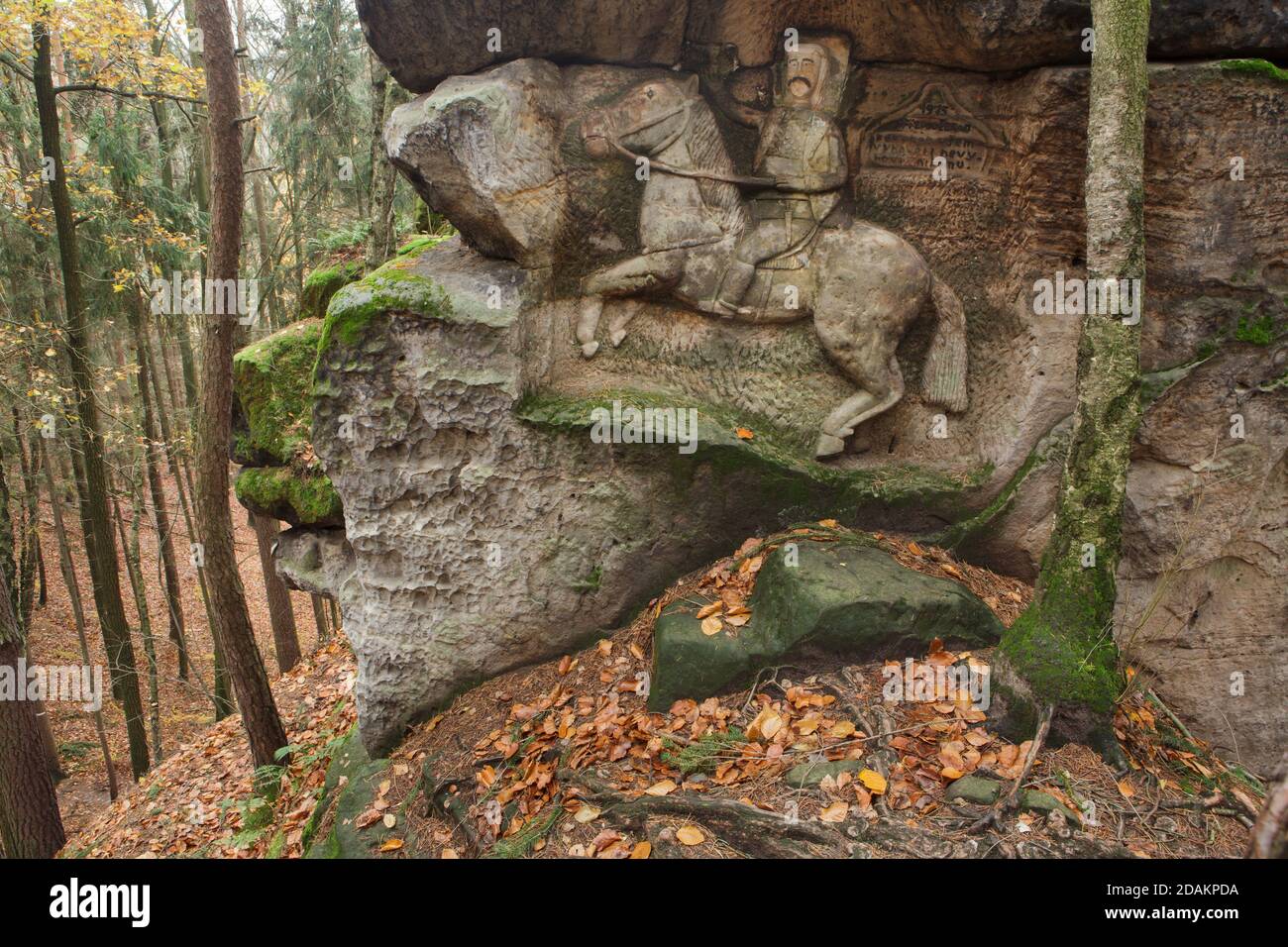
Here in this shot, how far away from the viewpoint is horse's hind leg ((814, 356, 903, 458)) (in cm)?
618

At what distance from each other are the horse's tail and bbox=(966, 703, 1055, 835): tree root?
101 inches

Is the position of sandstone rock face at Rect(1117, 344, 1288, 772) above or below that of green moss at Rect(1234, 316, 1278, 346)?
below

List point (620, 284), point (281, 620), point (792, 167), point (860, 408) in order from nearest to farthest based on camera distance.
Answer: point (792, 167), point (620, 284), point (860, 408), point (281, 620)

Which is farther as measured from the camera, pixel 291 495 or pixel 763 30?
pixel 291 495

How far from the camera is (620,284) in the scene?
20.0 ft

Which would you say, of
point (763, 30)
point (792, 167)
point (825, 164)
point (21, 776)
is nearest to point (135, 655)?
point (21, 776)

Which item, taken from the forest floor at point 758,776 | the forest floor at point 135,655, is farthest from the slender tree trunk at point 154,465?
the forest floor at point 758,776

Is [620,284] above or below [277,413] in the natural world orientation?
above

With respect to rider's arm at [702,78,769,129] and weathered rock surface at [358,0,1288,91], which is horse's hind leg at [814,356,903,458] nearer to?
rider's arm at [702,78,769,129]

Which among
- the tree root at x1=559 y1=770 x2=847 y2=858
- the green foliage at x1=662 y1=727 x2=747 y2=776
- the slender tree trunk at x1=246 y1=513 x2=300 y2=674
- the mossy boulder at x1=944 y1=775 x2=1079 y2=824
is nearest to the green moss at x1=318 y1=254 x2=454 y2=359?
the green foliage at x1=662 y1=727 x2=747 y2=776

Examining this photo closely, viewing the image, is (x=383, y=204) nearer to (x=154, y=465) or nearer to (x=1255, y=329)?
(x=1255, y=329)

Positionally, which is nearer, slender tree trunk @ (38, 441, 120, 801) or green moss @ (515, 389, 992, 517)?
green moss @ (515, 389, 992, 517)

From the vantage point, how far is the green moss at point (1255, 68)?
529 cm

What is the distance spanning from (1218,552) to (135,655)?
1581 cm
